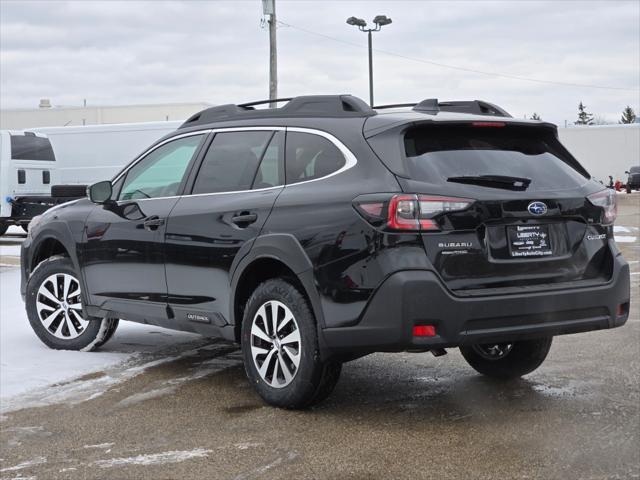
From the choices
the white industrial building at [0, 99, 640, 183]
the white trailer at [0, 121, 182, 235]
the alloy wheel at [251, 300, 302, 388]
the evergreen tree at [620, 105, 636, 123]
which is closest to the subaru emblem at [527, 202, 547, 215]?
the alloy wheel at [251, 300, 302, 388]

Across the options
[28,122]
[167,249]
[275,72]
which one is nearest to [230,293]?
[167,249]

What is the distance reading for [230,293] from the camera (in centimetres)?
604

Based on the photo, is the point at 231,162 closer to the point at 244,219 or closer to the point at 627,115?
the point at 244,219

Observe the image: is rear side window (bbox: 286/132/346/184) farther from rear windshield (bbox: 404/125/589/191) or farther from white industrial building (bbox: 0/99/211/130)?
white industrial building (bbox: 0/99/211/130)

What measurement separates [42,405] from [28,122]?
48600 millimetres

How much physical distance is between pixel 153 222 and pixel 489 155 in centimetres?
240

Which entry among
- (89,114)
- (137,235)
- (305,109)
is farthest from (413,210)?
(89,114)

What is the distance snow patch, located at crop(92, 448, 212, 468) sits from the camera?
4.76 metres

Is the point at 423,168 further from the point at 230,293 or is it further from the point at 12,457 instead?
the point at 12,457

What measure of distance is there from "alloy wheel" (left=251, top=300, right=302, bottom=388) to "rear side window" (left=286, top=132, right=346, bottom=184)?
771 millimetres

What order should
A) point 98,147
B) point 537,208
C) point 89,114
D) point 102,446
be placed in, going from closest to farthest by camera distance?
point 102,446, point 537,208, point 98,147, point 89,114

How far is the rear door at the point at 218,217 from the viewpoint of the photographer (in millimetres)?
5980

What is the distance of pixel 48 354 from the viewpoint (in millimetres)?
7500

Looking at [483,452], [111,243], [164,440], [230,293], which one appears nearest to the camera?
[483,452]
